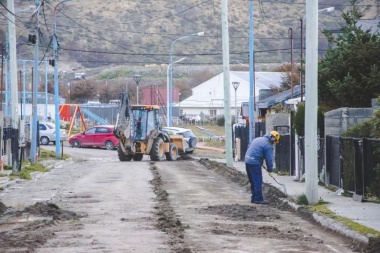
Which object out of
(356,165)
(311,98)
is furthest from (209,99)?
(311,98)

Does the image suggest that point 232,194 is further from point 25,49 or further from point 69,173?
point 25,49

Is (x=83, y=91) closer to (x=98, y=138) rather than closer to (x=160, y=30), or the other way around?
(x=160, y=30)

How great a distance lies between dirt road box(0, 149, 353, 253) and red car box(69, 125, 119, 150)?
32.4 metres

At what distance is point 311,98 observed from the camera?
20.5 m

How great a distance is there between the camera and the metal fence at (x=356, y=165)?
2033 centimetres

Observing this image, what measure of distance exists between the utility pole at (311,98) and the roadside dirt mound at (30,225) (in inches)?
209

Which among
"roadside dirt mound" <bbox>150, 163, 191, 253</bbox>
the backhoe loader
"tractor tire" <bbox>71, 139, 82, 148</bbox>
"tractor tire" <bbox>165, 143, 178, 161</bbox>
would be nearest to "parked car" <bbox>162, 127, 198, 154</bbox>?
A: "tractor tire" <bbox>165, 143, 178, 161</bbox>

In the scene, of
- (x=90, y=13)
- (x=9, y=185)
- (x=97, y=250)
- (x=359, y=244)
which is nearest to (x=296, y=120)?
(x=9, y=185)

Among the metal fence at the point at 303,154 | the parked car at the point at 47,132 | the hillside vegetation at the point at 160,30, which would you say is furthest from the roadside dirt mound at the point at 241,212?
the hillside vegetation at the point at 160,30

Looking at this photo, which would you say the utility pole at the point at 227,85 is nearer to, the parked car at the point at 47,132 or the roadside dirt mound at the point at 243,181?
the roadside dirt mound at the point at 243,181

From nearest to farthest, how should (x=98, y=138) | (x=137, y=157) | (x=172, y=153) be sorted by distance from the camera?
(x=137, y=157), (x=172, y=153), (x=98, y=138)

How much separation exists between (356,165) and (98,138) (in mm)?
42509

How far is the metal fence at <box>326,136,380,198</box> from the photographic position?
2033 cm

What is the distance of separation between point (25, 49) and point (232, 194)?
83.7 metres
